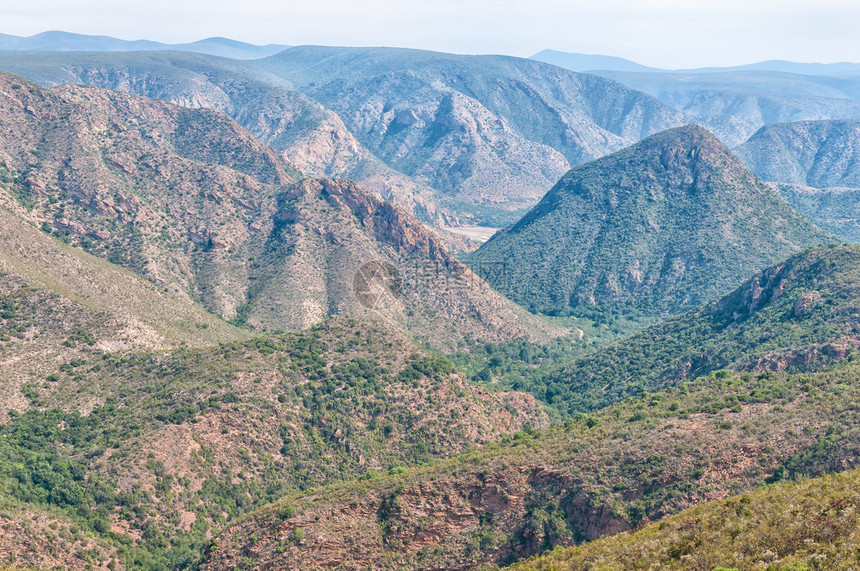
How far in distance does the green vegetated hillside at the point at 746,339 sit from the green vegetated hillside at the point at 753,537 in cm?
4324

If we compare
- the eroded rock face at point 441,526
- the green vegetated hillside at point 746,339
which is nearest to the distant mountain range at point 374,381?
the eroded rock face at point 441,526

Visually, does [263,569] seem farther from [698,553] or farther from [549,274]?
[549,274]

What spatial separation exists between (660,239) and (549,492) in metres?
129

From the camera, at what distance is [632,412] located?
71.1 m

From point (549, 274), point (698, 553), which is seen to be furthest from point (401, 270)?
point (698, 553)

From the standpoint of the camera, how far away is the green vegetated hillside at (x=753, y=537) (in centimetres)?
3341

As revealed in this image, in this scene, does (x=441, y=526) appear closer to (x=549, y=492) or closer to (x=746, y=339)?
(x=549, y=492)

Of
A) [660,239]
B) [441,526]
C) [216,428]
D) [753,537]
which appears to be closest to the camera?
[753,537]

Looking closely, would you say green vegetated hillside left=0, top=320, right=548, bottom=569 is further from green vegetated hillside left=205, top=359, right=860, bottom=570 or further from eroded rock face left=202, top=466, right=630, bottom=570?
eroded rock face left=202, top=466, right=630, bottom=570

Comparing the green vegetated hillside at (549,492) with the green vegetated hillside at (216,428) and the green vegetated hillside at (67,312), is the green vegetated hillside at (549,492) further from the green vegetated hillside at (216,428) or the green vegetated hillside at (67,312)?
the green vegetated hillside at (67,312)

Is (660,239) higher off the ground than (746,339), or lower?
higher

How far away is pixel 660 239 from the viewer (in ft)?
576

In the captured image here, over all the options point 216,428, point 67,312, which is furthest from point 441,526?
point 67,312

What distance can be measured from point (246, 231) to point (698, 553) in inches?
4694
